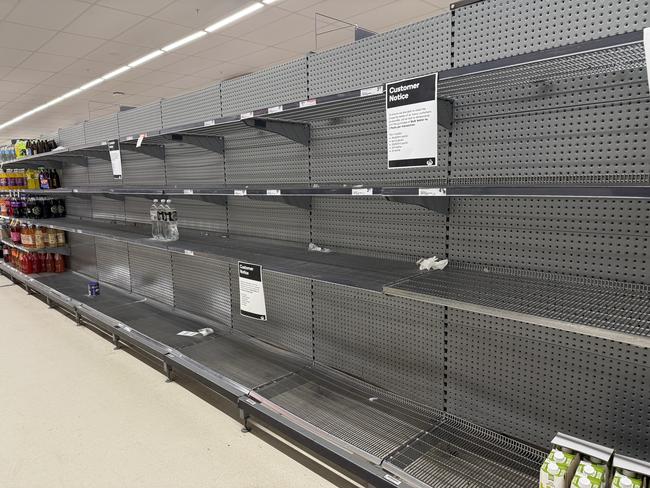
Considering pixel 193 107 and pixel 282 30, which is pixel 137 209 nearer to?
pixel 193 107

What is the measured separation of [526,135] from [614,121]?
0.31 m

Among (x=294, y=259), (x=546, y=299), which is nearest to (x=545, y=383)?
(x=546, y=299)

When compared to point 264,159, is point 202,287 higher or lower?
lower

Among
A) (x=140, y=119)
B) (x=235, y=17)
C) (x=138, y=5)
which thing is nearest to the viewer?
(x=140, y=119)

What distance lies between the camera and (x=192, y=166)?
12.4 ft

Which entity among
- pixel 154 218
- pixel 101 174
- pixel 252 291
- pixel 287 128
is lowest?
pixel 252 291

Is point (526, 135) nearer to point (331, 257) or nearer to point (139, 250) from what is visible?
point (331, 257)

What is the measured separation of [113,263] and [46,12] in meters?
3.39

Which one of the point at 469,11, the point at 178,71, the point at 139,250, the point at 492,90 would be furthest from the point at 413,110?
the point at 178,71

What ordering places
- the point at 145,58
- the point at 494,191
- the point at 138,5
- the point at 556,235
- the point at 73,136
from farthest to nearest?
the point at 145,58
the point at 73,136
the point at 138,5
the point at 556,235
the point at 494,191

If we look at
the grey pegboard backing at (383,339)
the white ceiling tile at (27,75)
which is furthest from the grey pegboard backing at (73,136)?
the grey pegboard backing at (383,339)

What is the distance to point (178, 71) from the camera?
8781 mm

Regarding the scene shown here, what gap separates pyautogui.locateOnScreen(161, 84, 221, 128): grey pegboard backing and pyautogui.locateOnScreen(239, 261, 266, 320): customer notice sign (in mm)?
1316

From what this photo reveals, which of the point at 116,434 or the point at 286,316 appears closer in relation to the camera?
the point at 116,434
